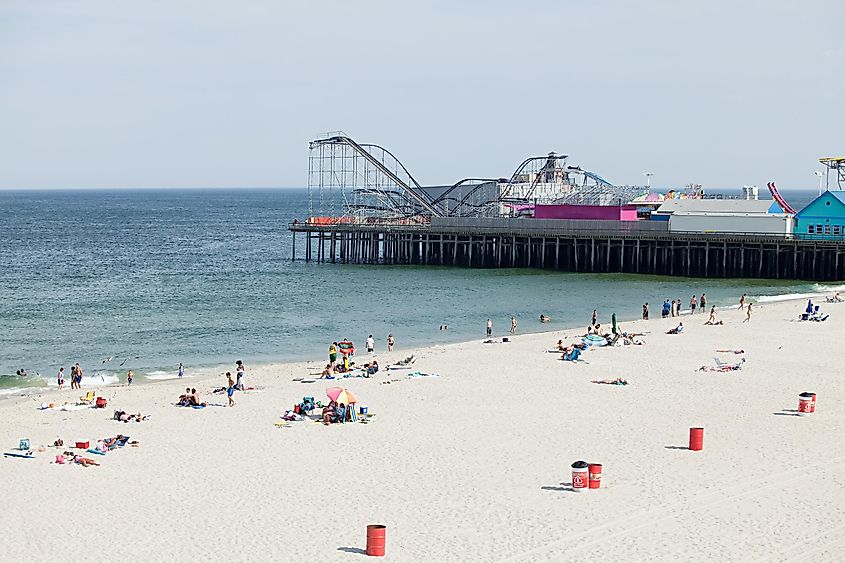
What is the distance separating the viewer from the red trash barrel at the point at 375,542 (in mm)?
15852

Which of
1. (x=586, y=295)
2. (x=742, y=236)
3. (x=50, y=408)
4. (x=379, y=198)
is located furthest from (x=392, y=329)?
(x=379, y=198)

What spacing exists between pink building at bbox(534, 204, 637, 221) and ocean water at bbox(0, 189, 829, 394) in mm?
4828

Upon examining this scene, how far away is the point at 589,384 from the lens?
28500mm

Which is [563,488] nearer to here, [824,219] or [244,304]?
[244,304]

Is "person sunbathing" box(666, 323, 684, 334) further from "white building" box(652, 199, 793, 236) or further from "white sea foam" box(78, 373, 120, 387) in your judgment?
"white building" box(652, 199, 793, 236)

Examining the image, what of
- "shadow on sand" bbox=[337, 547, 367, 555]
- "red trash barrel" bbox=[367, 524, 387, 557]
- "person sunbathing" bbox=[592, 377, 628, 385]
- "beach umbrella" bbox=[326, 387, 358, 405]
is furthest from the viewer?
"person sunbathing" bbox=[592, 377, 628, 385]

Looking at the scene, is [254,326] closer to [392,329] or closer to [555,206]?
[392,329]

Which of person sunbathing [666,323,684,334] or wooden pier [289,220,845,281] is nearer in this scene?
person sunbathing [666,323,684,334]

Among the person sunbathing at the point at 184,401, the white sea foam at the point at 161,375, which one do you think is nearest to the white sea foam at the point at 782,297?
the white sea foam at the point at 161,375

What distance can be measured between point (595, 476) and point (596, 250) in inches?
1849

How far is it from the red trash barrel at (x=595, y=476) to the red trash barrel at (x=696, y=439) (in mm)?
3214

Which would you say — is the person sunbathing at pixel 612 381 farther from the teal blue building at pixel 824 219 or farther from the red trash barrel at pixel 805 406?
the teal blue building at pixel 824 219

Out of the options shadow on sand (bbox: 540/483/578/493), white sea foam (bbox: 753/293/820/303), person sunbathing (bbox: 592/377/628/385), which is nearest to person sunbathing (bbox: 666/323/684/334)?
person sunbathing (bbox: 592/377/628/385)

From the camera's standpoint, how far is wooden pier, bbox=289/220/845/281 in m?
57.8
